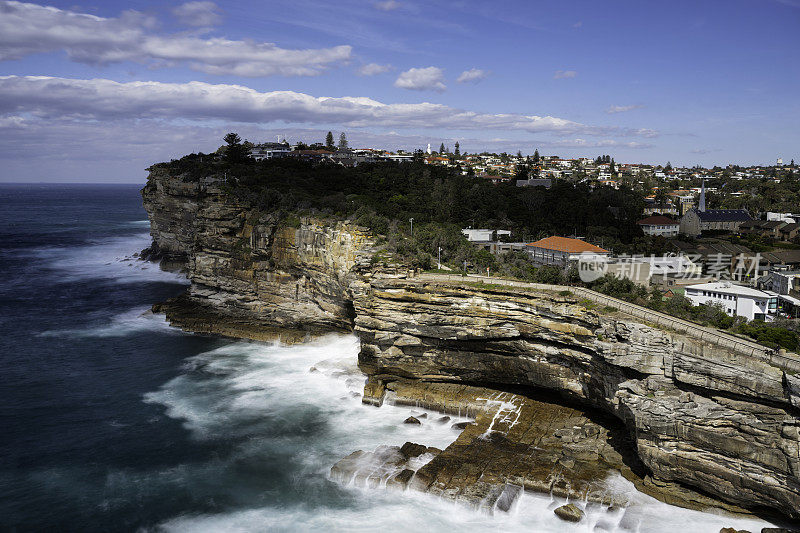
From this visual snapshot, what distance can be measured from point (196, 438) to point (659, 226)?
45.7 metres

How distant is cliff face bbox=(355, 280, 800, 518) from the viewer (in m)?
16.3

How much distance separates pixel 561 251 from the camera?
31.7 m

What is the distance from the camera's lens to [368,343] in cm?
2633

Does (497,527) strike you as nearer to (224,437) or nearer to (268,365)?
(224,437)

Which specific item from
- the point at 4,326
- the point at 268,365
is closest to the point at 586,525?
the point at 268,365

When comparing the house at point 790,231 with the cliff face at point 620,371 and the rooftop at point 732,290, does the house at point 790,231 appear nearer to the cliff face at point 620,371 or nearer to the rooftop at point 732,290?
the rooftop at point 732,290

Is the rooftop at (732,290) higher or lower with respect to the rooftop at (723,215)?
lower

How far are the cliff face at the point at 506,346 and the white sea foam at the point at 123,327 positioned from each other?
3.97ft

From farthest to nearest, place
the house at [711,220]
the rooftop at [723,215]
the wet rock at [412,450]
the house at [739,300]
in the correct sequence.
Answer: the rooftop at [723,215] < the house at [711,220] < the house at [739,300] < the wet rock at [412,450]

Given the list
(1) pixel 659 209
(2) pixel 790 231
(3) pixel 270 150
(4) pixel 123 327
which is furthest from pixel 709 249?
(3) pixel 270 150

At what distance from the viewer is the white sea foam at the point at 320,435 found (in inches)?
647

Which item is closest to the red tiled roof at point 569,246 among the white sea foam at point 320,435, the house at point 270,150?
the white sea foam at point 320,435

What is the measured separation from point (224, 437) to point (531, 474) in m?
12.8

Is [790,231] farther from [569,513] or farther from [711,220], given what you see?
[569,513]
